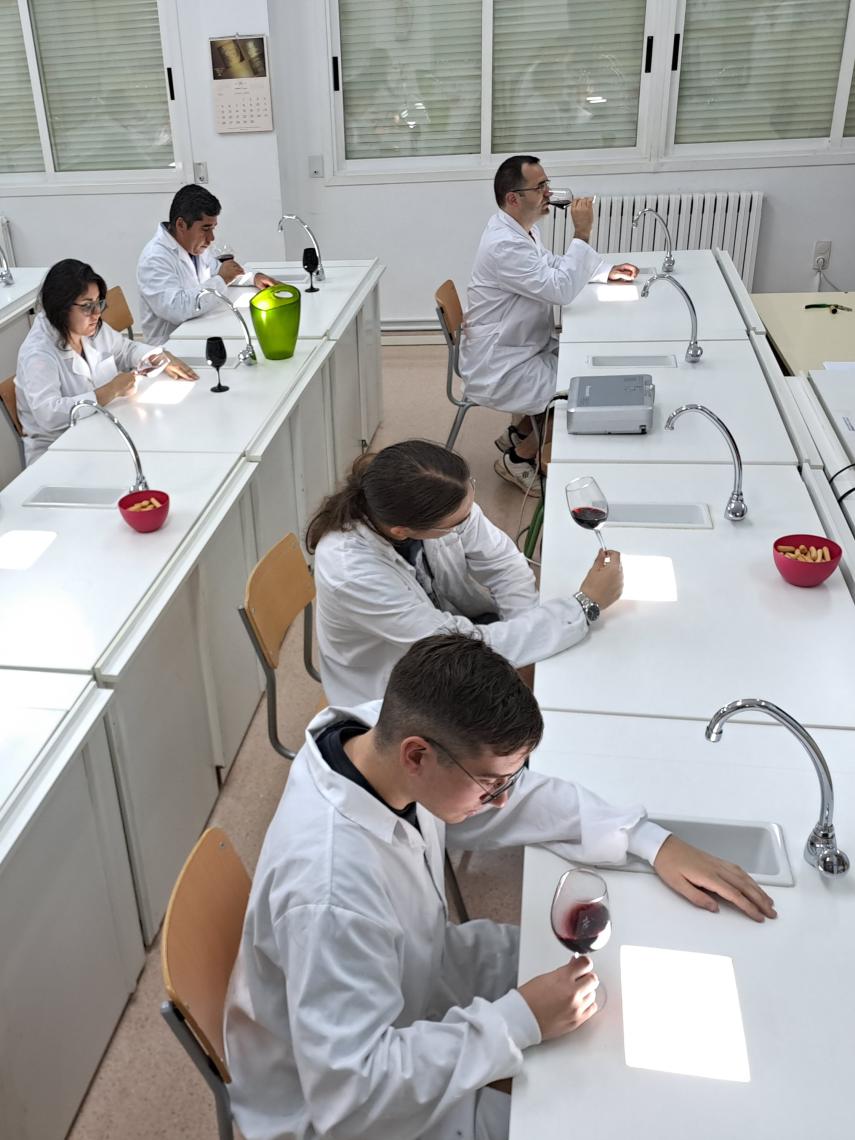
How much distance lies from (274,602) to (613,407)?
4.07 feet

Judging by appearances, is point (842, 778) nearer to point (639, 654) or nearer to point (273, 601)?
point (639, 654)

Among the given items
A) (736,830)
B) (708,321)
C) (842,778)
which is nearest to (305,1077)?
(736,830)

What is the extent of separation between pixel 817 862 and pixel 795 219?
199 inches

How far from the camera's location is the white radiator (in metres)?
5.71

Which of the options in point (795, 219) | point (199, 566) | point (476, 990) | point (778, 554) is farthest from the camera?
point (795, 219)

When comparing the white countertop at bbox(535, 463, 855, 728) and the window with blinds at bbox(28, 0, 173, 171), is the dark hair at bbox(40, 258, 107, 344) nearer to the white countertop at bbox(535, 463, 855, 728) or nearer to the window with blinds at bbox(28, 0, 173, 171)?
the white countertop at bbox(535, 463, 855, 728)

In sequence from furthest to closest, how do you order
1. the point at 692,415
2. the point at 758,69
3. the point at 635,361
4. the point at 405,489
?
the point at 758,69, the point at 635,361, the point at 692,415, the point at 405,489

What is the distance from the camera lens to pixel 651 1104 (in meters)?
1.24

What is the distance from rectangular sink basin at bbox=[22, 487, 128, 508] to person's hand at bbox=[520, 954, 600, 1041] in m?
1.88

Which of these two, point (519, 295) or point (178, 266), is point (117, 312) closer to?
point (178, 266)

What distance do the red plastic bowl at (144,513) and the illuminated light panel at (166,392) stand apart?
0.82 meters

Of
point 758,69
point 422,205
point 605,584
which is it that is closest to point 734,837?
point 605,584

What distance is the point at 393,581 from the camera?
7.20ft

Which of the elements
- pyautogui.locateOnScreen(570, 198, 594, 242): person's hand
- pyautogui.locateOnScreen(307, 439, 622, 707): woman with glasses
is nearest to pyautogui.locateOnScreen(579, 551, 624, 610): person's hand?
pyautogui.locateOnScreen(307, 439, 622, 707): woman with glasses
